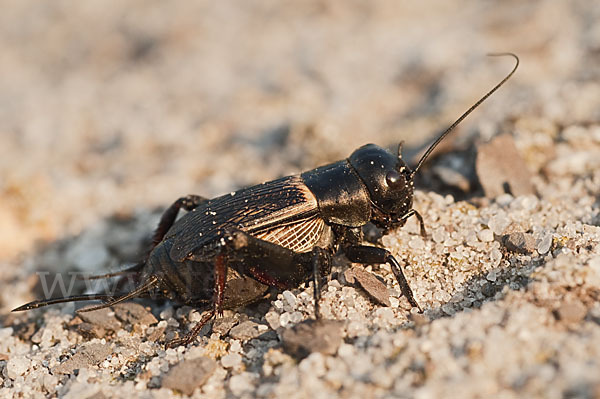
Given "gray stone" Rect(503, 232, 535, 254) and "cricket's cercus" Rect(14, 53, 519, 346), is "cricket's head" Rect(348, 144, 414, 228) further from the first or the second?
"gray stone" Rect(503, 232, 535, 254)

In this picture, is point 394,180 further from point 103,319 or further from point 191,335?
point 103,319

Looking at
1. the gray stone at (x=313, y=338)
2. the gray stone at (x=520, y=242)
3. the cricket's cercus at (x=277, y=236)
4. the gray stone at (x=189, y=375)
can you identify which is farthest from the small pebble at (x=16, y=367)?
the gray stone at (x=520, y=242)

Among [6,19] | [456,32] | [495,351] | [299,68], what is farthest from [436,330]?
[6,19]

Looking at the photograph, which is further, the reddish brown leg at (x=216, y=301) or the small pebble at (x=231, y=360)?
the reddish brown leg at (x=216, y=301)

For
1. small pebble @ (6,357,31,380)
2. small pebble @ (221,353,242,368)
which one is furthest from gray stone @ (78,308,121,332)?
Result: small pebble @ (221,353,242,368)

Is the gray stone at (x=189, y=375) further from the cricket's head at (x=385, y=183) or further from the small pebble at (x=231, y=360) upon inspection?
the cricket's head at (x=385, y=183)

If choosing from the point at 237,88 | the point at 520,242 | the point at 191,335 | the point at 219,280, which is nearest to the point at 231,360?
the point at 191,335
